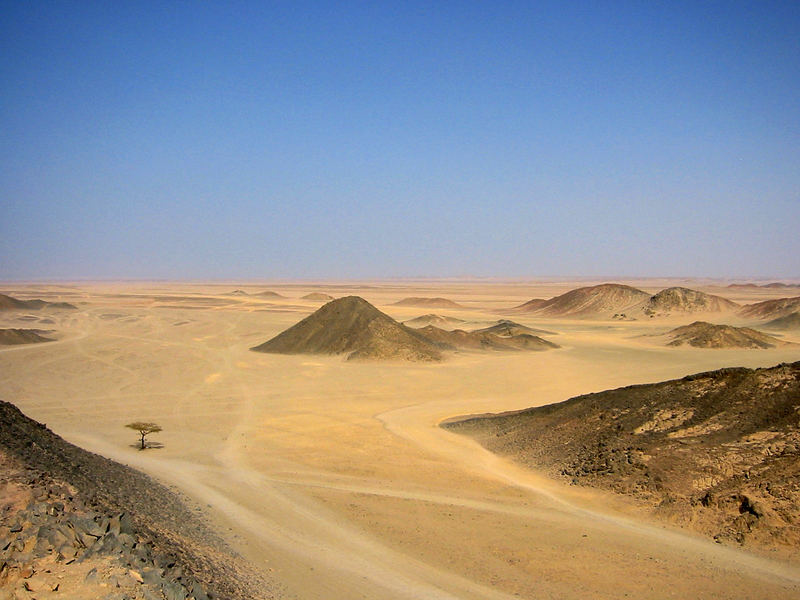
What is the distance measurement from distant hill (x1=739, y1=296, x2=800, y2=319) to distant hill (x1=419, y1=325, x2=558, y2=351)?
42.7m

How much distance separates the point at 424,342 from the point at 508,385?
13.3m

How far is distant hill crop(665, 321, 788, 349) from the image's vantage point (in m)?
54.3

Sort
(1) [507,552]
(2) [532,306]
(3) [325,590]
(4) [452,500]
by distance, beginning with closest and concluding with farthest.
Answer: (3) [325,590] → (1) [507,552] → (4) [452,500] → (2) [532,306]

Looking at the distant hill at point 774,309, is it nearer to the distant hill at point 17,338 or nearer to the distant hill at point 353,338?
the distant hill at point 353,338

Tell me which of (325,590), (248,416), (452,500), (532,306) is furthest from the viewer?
(532,306)

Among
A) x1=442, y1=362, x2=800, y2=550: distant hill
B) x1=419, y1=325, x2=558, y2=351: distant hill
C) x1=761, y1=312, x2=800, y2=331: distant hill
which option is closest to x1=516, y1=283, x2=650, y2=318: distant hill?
x1=761, y1=312, x2=800, y2=331: distant hill

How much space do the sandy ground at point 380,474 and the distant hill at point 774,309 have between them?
3899cm

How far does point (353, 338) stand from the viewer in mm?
46188

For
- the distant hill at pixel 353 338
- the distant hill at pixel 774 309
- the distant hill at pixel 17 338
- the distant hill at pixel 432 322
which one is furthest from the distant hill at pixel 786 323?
the distant hill at pixel 17 338

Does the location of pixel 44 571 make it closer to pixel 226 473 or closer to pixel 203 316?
pixel 226 473

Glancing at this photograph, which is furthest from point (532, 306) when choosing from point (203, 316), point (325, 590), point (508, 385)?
point (325, 590)

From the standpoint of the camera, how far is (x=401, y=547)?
1259 centimetres

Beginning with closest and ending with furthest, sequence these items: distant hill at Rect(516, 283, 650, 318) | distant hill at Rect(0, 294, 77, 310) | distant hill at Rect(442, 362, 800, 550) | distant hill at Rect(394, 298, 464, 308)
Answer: distant hill at Rect(442, 362, 800, 550)
distant hill at Rect(0, 294, 77, 310)
distant hill at Rect(516, 283, 650, 318)
distant hill at Rect(394, 298, 464, 308)

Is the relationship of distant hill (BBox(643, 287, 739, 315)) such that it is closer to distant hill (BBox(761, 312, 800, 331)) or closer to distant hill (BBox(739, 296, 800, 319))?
distant hill (BBox(739, 296, 800, 319))
